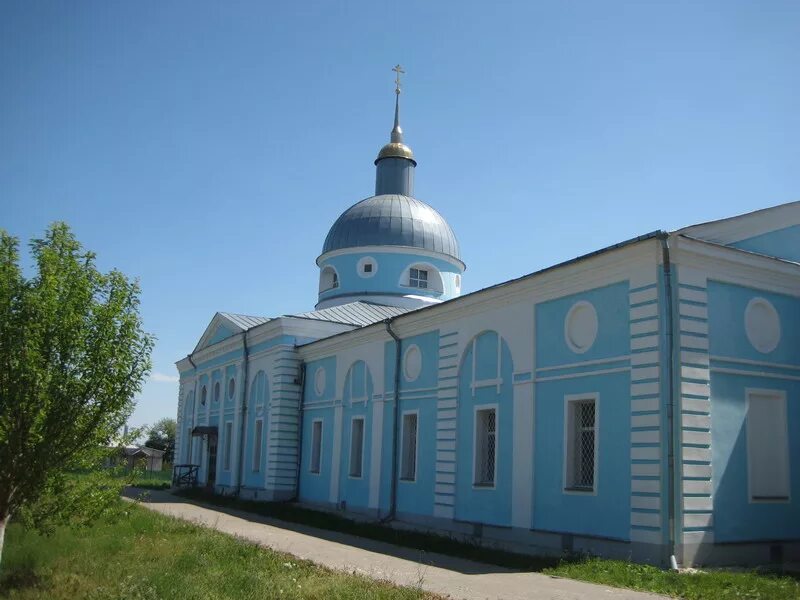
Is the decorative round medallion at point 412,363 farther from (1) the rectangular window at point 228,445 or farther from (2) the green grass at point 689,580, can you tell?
(1) the rectangular window at point 228,445

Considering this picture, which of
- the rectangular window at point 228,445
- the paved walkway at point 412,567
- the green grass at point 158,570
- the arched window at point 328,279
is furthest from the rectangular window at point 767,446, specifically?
the rectangular window at point 228,445

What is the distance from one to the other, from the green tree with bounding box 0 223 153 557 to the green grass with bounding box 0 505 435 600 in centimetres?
109

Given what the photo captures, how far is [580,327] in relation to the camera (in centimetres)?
1517

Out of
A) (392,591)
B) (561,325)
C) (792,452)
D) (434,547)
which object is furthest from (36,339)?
(792,452)

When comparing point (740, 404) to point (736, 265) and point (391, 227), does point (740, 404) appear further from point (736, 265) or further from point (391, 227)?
point (391, 227)

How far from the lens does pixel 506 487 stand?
16547mm

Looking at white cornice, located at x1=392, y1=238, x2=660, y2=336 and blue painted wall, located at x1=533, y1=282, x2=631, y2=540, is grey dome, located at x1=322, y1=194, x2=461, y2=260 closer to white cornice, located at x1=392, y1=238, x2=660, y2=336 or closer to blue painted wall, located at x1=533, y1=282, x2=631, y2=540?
white cornice, located at x1=392, y1=238, x2=660, y2=336

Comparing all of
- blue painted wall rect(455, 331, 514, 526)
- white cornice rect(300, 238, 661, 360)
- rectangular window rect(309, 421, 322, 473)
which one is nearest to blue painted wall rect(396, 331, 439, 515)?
white cornice rect(300, 238, 661, 360)

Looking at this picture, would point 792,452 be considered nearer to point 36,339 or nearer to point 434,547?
point 434,547

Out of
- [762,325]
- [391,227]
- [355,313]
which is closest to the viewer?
[762,325]

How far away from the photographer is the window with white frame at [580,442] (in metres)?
14.8

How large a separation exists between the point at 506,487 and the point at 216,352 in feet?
59.5

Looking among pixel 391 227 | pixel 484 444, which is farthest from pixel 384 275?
pixel 484 444

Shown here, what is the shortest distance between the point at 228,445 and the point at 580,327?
18322 millimetres
